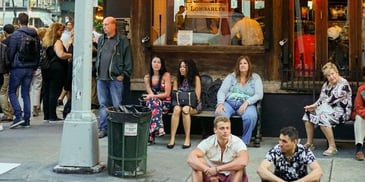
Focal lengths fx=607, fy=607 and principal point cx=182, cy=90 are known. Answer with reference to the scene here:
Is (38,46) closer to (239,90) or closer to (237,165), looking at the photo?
(239,90)

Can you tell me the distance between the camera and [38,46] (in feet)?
36.3

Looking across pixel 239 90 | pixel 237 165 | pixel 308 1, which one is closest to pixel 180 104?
pixel 239 90

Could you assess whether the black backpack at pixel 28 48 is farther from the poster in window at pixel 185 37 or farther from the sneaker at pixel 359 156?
the sneaker at pixel 359 156

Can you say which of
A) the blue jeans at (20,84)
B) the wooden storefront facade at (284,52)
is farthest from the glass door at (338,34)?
the blue jeans at (20,84)

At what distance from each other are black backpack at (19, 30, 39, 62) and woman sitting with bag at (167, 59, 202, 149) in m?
2.95

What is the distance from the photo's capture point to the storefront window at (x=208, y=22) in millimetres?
10172

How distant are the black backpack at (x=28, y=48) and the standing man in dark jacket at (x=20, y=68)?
0.07ft

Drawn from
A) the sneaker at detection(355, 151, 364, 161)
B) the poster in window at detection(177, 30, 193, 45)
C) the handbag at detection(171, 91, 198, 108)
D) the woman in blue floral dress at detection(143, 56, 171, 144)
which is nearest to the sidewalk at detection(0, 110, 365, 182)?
the sneaker at detection(355, 151, 364, 161)

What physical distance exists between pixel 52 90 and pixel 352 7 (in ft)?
18.6

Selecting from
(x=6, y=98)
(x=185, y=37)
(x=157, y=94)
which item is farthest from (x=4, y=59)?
(x=185, y=37)

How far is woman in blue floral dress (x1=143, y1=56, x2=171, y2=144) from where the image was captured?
934 centimetres

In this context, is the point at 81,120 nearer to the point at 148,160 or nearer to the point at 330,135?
the point at 148,160

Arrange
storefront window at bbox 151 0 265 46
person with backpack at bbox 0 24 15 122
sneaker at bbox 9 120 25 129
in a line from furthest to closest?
person with backpack at bbox 0 24 15 122
sneaker at bbox 9 120 25 129
storefront window at bbox 151 0 265 46

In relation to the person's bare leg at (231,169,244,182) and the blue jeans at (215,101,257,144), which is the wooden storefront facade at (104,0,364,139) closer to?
the blue jeans at (215,101,257,144)
